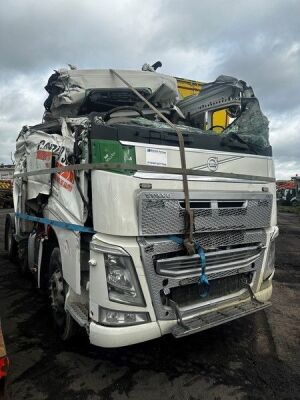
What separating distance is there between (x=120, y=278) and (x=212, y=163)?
1.44 meters

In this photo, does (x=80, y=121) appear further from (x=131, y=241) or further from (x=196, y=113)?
(x=196, y=113)

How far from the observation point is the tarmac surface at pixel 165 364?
332cm

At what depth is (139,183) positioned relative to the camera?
3332 mm

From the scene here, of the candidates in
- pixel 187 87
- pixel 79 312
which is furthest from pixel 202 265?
pixel 187 87

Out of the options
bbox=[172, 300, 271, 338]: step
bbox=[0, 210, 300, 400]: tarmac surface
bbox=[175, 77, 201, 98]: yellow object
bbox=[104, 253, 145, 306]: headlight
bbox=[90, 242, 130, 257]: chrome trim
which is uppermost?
bbox=[175, 77, 201, 98]: yellow object

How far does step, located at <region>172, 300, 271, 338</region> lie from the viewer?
11.1ft

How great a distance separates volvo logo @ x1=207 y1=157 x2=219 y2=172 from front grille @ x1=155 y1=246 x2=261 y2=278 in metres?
0.81

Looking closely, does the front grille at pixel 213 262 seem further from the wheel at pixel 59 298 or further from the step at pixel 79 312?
the wheel at pixel 59 298

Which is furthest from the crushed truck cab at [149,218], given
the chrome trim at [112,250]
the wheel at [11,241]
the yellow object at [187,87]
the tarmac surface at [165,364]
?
the wheel at [11,241]

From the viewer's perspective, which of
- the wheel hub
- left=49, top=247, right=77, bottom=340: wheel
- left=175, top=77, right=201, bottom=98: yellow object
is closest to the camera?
left=49, top=247, right=77, bottom=340: wheel

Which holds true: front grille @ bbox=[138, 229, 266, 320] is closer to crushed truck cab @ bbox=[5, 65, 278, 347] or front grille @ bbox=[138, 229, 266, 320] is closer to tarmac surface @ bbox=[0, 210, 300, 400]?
crushed truck cab @ bbox=[5, 65, 278, 347]

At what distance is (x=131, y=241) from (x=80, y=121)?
1.45 m

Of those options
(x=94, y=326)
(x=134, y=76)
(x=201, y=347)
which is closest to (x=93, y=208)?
(x=94, y=326)

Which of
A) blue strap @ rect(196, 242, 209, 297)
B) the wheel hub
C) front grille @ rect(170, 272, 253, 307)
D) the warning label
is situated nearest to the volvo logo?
the warning label
